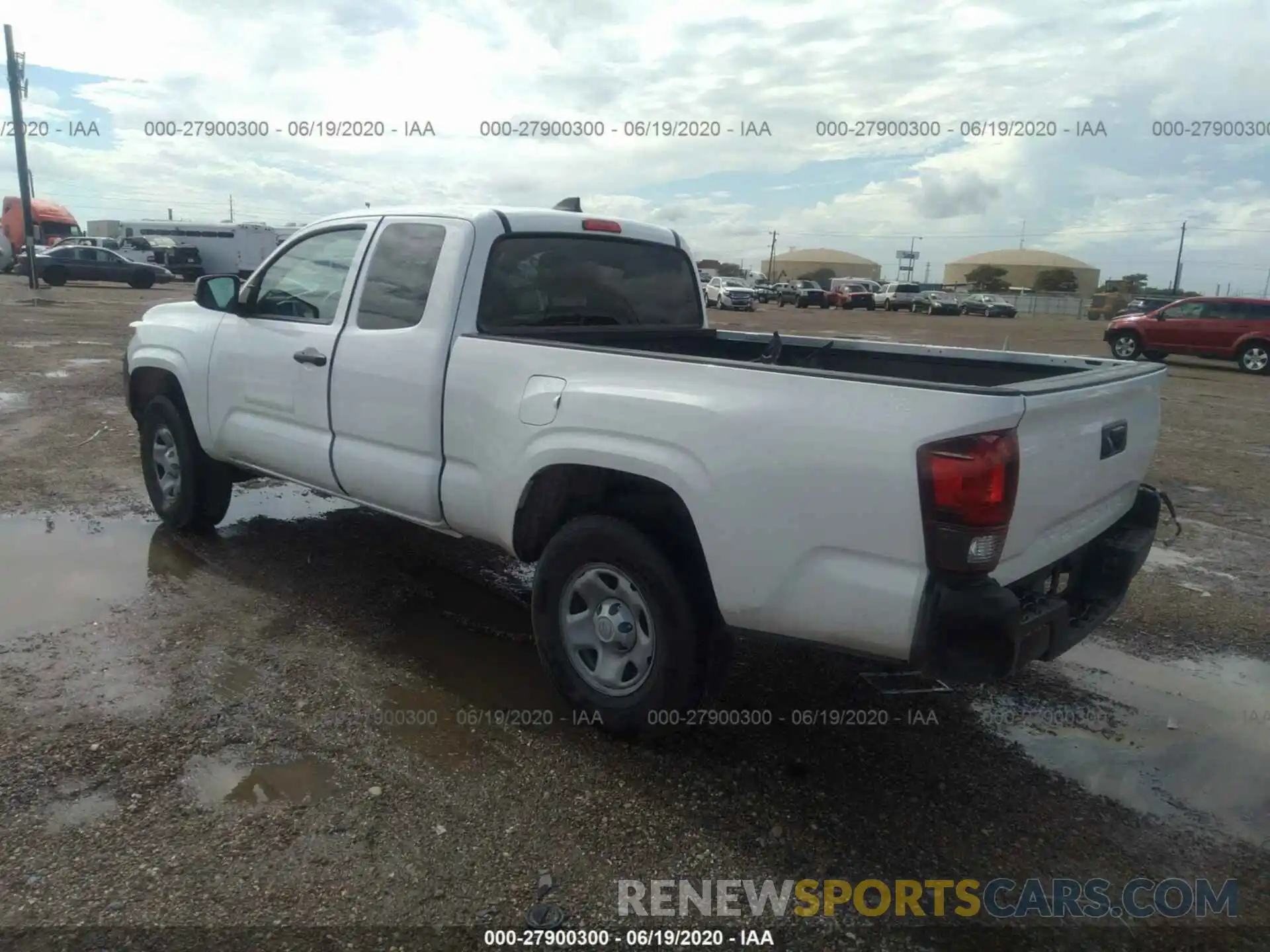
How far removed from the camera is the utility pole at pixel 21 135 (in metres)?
26.1

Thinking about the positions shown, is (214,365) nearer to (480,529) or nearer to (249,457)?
(249,457)

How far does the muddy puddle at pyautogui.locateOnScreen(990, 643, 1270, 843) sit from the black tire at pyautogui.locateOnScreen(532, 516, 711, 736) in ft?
4.63

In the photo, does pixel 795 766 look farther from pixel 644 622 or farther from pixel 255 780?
pixel 255 780

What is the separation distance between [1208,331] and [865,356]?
63.1ft

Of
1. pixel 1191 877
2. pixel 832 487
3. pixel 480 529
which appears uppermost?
pixel 832 487

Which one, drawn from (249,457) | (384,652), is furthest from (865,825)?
(249,457)

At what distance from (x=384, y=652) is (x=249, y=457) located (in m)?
1.53

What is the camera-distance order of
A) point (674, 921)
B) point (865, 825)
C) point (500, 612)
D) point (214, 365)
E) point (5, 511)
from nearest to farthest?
point (674, 921), point (865, 825), point (500, 612), point (214, 365), point (5, 511)

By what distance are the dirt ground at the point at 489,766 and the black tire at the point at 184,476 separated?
0.58 feet

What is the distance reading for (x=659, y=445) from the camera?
10.2ft

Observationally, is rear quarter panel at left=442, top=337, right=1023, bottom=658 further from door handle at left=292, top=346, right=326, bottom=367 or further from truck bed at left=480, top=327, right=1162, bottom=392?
door handle at left=292, top=346, right=326, bottom=367

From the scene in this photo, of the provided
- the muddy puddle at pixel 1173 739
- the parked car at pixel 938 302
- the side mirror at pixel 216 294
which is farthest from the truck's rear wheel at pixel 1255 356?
the parked car at pixel 938 302

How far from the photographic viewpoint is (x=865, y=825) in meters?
3.05

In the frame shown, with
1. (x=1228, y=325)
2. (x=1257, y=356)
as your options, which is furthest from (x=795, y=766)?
(x=1228, y=325)
